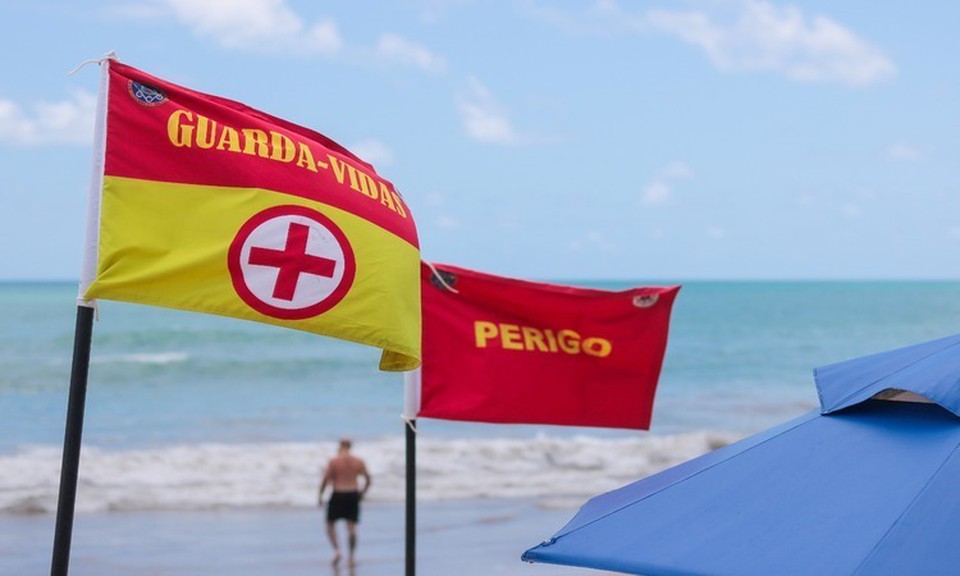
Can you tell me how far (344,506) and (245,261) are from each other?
10.2m

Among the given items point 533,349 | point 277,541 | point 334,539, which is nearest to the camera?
point 533,349

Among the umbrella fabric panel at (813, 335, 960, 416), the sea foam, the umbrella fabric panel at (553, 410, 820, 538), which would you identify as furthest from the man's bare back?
the umbrella fabric panel at (813, 335, 960, 416)

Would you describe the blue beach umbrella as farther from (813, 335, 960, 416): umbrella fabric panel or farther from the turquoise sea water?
the turquoise sea water

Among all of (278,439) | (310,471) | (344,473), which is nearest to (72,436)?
(344,473)

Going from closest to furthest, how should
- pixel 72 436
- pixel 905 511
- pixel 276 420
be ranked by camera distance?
pixel 905 511 < pixel 72 436 < pixel 276 420

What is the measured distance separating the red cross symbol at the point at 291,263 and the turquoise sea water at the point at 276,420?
543 inches

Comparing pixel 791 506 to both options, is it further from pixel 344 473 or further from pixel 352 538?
pixel 344 473

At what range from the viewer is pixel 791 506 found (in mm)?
4578

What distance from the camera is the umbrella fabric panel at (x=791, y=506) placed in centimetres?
432

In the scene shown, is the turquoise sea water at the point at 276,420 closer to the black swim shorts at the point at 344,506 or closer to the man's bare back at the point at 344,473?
the man's bare back at the point at 344,473

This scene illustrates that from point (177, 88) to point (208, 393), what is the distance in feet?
107

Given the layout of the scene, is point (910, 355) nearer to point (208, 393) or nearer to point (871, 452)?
point (871, 452)

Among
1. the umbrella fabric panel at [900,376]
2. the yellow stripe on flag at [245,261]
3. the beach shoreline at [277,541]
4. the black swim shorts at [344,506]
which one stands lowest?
the beach shoreline at [277,541]

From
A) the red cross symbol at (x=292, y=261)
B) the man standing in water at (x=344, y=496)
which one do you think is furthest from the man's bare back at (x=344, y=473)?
the red cross symbol at (x=292, y=261)
